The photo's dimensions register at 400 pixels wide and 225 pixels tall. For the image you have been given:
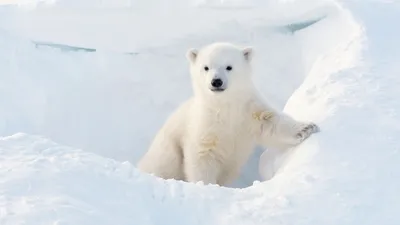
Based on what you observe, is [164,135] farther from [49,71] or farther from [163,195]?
[163,195]

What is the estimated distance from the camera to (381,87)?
11.2 ft

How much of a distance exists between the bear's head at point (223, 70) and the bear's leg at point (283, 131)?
279 mm

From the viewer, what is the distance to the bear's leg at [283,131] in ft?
11.2

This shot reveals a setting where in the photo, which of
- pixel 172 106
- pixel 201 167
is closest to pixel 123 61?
pixel 172 106

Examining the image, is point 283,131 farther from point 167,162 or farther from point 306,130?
point 167,162

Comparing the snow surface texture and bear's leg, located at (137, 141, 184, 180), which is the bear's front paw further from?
bear's leg, located at (137, 141, 184, 180)

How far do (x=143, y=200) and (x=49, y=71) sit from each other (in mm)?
2763

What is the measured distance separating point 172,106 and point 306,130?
75.5 inches

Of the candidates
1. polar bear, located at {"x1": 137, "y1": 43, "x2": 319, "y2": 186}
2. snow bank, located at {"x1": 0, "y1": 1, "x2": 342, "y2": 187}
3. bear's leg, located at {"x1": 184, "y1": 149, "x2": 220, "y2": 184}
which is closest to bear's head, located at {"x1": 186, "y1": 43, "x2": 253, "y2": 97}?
polar bear, located at {"x1": 137, "y1": 43, "x2": 319, "y2": 186}

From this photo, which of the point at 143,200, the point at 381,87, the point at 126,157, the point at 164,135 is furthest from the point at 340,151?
the point at 126,157

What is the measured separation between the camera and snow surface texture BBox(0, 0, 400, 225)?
238 centimetres

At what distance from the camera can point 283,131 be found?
3.64 m

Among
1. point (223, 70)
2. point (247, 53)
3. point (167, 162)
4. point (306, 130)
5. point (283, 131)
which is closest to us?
point (306, 130)

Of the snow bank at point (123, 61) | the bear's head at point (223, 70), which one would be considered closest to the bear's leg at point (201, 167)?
the bear's head at point (223, 70)
